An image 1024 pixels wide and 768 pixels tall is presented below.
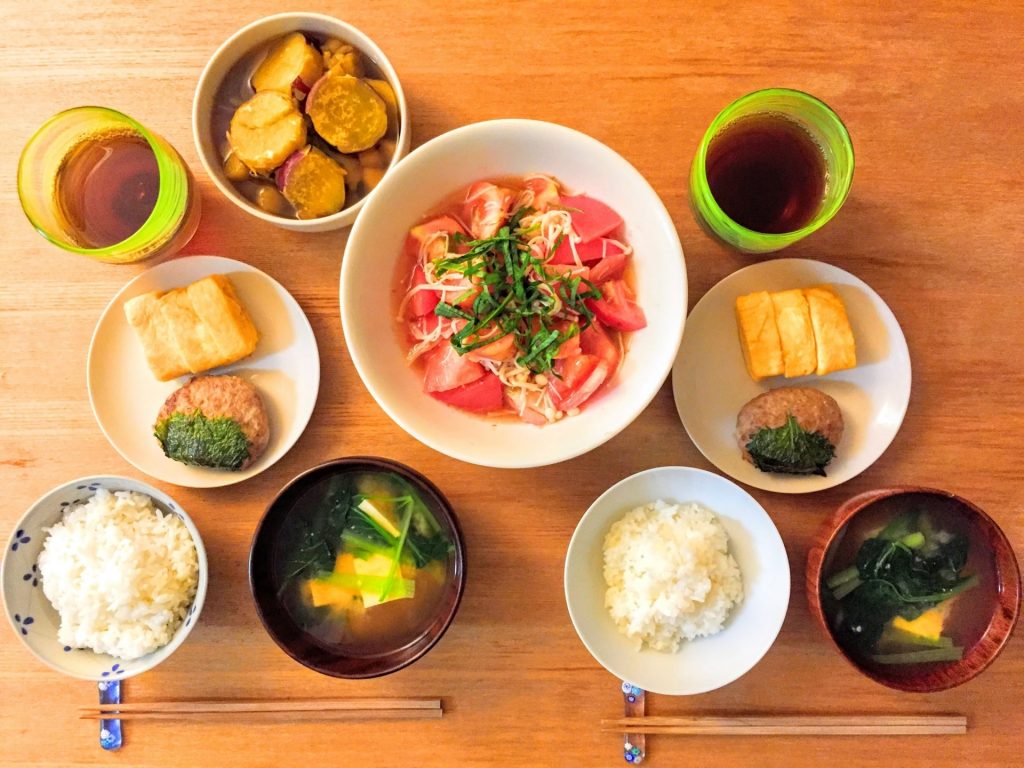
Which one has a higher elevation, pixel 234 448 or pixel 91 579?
pixel 234 448

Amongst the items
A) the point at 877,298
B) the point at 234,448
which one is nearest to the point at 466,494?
the point at 234,448

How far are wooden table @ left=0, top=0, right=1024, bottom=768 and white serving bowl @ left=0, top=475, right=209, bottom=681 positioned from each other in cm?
12

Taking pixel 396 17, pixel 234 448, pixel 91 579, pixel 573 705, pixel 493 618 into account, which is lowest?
pixel 573 705

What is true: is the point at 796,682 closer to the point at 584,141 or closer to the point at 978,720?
the point at 978,720

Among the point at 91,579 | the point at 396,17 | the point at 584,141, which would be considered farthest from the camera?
the point at 396,17

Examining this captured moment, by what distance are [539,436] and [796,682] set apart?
0.94 m

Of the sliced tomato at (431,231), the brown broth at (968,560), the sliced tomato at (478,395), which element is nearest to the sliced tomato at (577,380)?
the sliced tomato at (478,395)

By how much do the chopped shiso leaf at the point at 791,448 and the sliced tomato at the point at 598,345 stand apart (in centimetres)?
40

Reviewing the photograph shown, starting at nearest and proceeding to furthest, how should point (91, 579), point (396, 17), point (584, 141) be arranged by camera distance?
point (584, 141), point (91, 579), point (396, 17)

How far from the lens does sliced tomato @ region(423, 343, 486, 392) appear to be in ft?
5.15

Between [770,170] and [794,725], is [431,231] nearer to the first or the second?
[770,170]

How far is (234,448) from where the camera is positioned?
1.72 m

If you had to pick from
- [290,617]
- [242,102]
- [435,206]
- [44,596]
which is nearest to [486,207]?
[435,206]

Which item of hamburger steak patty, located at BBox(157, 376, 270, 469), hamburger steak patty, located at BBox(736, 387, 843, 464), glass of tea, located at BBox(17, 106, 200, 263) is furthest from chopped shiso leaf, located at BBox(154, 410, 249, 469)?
hamburger steak patty, located at BBox(736, 387, 843, 464)
